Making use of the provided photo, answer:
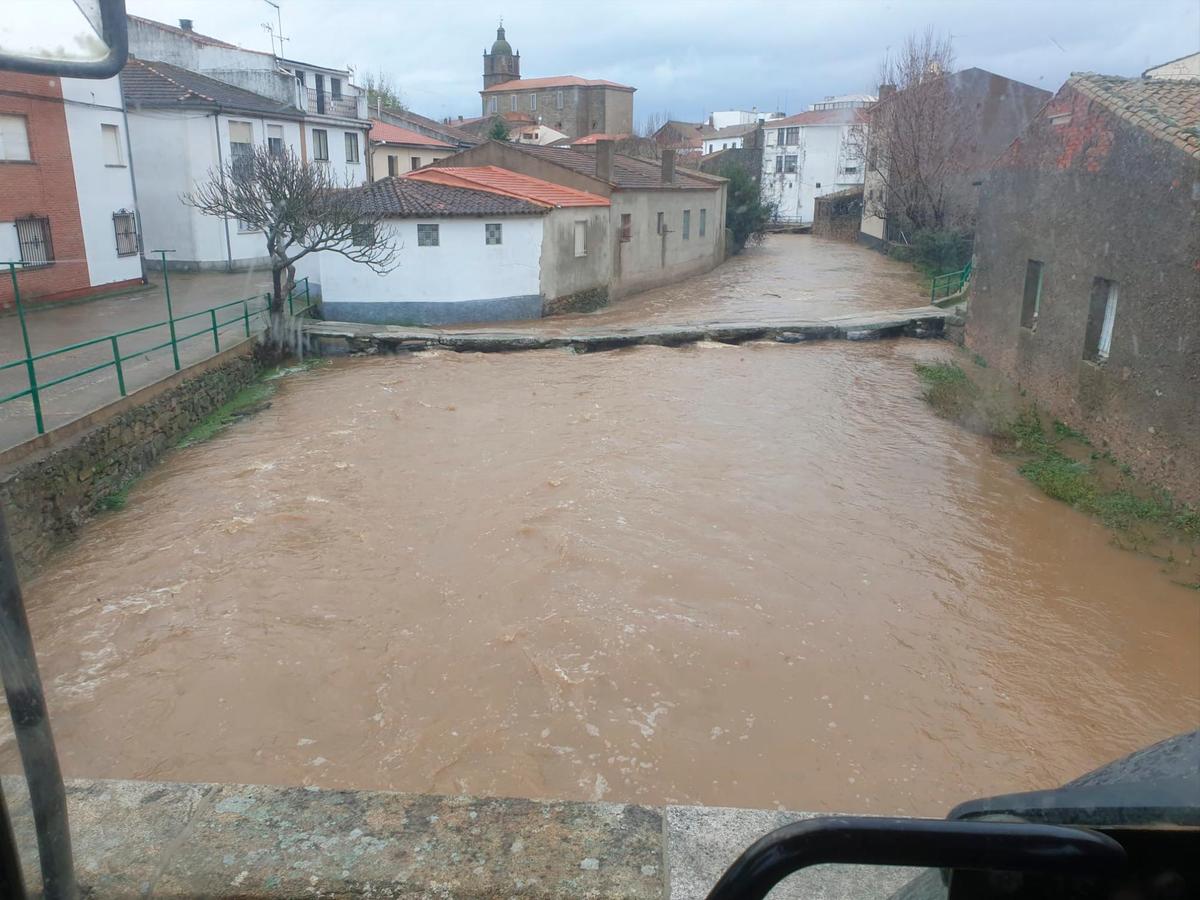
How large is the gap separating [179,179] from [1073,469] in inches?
910

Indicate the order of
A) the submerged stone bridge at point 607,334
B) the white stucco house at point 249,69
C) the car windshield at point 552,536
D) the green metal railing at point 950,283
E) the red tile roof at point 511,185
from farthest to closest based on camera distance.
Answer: the white stucco house at point 249,69 < the green metal railing at point 950,283 < the red tile roof at point 511,185 < the submerged stone bridge at point 607,334 < the car windshield at point 552,536

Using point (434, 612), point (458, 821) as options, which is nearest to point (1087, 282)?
point (434, 612)

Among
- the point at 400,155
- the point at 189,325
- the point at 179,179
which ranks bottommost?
the point at 189,325

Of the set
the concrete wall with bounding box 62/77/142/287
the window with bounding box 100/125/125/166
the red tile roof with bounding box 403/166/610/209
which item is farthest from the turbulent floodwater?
the red tile roof with bounding box 403/166/610/209

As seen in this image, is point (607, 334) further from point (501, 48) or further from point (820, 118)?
point (501, 48)

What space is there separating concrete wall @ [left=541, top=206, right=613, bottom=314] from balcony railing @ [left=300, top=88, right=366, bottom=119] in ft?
46.5

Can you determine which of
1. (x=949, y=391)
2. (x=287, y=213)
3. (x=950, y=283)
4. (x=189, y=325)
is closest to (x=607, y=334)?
(x=287, y=213)

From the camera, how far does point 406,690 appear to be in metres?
7.04

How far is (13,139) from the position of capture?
17516mm

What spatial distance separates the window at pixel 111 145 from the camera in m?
20.6

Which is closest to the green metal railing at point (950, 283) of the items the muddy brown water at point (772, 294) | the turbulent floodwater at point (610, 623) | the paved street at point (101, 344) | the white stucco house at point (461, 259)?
the muddy brown water at point (772, 294)

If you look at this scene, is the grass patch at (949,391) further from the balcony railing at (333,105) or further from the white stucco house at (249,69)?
the balcony railing at (333,105)

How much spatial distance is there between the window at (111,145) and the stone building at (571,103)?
174 ft

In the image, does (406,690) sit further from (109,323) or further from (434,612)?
(109,323)
